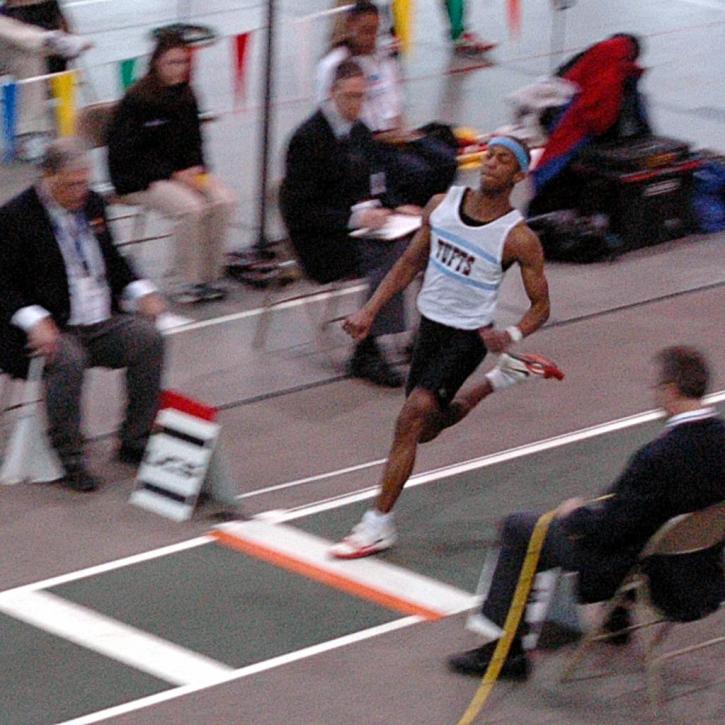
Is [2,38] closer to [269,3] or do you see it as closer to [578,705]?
[269,3]

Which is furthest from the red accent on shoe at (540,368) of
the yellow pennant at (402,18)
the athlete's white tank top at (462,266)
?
the yellow pennant at (402,18)

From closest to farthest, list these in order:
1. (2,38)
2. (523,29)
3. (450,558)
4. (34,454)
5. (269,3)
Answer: (450,558) < (34,454) < (269,3) < (2,38) < (523,29)

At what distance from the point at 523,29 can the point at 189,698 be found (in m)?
12.8

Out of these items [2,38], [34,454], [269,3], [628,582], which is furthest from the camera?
[2,38]

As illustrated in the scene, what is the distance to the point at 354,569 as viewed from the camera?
7.98m

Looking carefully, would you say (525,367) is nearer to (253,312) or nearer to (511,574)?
(511,574)

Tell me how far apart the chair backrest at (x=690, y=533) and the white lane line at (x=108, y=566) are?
8.26 ft

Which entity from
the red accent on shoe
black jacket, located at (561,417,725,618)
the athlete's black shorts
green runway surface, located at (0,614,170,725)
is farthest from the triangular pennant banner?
black jacket, located at (561,417,725,618)

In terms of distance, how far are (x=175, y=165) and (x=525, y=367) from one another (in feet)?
12.5

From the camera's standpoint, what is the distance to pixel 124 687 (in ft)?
22.9

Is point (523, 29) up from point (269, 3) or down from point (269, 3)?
down

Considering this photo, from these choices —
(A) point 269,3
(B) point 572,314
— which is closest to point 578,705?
(B) point 572,314

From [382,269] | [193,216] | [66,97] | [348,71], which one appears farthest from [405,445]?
[66,97]

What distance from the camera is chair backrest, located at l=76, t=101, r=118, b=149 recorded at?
11.1 meters
